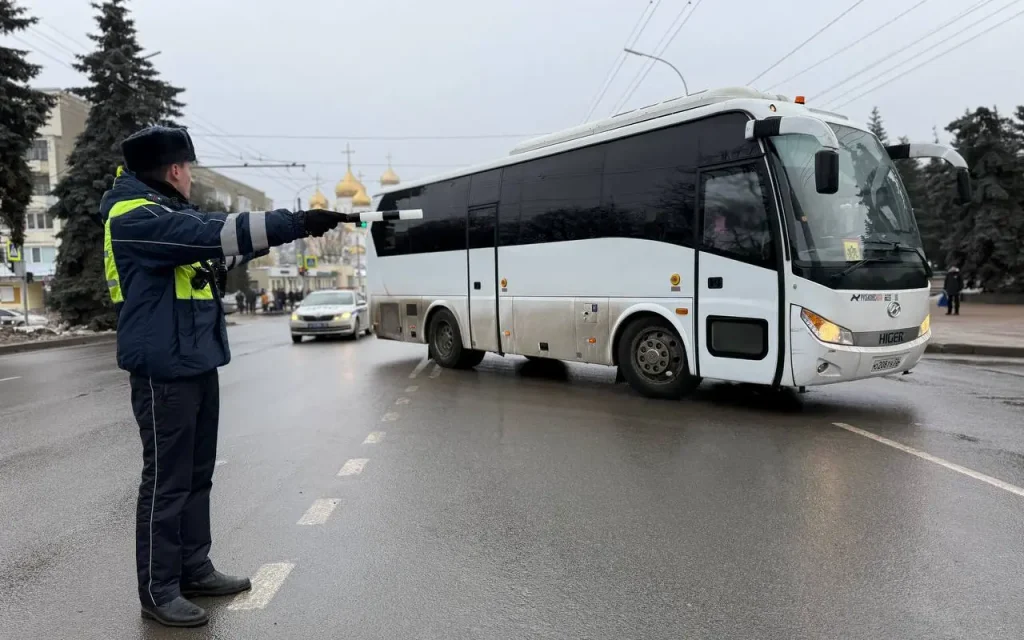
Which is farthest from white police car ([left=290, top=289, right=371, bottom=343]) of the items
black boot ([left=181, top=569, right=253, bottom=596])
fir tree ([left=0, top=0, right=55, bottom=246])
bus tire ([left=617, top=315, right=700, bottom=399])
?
black boot ([left=181, top=569, right=253, bottom=596])

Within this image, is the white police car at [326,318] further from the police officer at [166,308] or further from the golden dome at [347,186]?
the golden dome at [347,186]

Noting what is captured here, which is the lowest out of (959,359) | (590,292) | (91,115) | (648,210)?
(959,359)

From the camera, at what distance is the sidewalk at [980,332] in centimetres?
1433

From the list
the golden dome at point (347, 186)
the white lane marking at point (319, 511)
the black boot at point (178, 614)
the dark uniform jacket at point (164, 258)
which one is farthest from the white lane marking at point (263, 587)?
the golden dome at point (347, 186)

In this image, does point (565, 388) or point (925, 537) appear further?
point (565, 388)

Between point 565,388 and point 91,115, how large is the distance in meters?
27.5

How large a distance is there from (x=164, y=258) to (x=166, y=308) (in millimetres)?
233

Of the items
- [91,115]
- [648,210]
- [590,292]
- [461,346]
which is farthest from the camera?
[91,115]

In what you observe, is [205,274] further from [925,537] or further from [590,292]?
[590,292]

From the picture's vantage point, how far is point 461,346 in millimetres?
12328

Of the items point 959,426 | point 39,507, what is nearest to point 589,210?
point 959,426

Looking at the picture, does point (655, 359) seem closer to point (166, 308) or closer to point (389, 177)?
point (166, 308)

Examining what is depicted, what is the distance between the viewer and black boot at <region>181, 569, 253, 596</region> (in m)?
3.43

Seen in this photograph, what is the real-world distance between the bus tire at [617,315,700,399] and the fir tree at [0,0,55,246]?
65.0 feet
